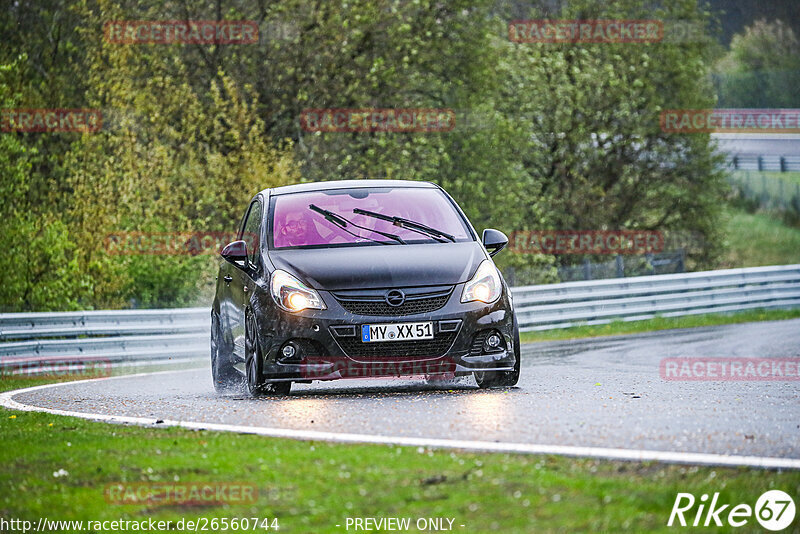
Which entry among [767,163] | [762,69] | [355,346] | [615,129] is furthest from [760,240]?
[355,346]

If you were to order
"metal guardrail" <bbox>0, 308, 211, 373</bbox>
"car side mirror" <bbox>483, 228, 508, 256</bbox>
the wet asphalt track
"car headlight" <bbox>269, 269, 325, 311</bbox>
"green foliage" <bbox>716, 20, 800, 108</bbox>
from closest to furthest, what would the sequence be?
the wet asphalt track, "car headlight" <bbox>269, 269, 325, 311</bbox>, "car side mirror" <bbox>483, 228, 508, 256</bbox>, "metal guardrail" <bbox>0, 308, 211, 373</bbox>, "green foliage" <bbox>716, 20, 800, 108</bbox>

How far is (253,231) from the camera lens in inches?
495

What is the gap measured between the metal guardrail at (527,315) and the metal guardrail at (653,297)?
0.06 ft

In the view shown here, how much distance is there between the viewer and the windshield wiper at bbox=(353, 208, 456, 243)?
11617mm

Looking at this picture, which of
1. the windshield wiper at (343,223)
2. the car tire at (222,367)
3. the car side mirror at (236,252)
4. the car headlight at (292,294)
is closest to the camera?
the car headlight at (292,294)

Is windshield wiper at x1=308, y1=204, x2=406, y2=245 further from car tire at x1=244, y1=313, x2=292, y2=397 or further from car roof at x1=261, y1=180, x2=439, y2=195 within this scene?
car tire at x1=244, y1=313, x2=292, y2=397

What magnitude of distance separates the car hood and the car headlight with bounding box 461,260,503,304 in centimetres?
6

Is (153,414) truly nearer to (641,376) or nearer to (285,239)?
(285,239)

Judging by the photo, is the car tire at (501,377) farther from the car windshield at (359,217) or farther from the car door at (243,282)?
the car door at (243,282)

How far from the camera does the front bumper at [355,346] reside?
10.6 meters

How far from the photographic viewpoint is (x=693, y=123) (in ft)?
140

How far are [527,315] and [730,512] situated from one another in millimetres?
18711

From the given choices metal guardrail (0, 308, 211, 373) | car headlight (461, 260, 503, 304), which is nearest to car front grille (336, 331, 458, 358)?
car headlight (461, 260, 503, 304)

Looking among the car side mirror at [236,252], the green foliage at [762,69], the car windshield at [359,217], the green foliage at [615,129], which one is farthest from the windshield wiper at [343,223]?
the green foliage at [762,69]
